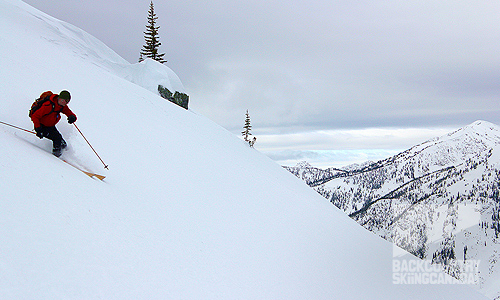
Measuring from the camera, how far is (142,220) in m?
7.40

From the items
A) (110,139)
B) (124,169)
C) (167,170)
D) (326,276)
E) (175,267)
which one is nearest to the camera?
(175,267)

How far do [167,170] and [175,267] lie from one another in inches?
274

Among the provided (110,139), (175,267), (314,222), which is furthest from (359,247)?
(110,139)

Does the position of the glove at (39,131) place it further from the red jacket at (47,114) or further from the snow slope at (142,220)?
the snow slope at (142,220)

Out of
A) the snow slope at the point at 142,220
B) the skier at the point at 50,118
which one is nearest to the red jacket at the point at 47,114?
the skier at the point at 50,118

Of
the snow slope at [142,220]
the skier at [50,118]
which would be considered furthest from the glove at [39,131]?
the snow slope at [142,220]

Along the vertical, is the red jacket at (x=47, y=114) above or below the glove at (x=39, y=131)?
above

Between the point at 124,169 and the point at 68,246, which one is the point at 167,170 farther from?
the point at 68,246

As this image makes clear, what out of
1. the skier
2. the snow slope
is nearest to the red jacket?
the skier

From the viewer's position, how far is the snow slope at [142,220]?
455 centimetres

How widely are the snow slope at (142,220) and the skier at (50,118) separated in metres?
0.46

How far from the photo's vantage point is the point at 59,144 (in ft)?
26.5

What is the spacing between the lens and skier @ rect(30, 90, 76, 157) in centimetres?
761

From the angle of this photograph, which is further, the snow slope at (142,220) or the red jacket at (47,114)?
the red jacket at (47,114)
